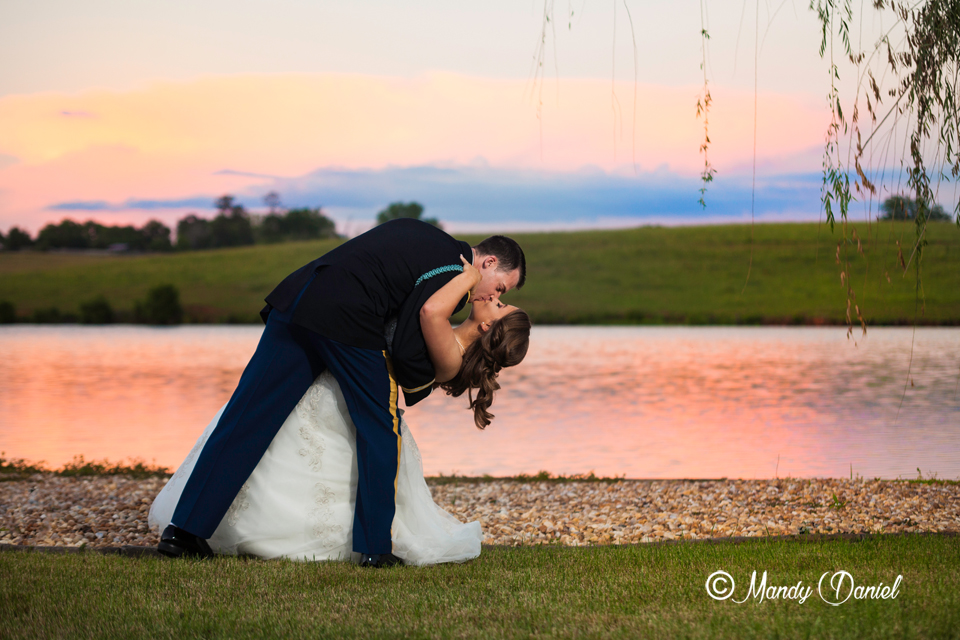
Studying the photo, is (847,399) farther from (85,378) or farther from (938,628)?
(85,378)

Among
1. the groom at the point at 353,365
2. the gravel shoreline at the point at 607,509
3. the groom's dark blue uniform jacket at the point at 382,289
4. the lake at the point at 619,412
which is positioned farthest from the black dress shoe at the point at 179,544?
the lake at the point at 619,412

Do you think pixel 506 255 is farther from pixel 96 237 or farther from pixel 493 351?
pixel 96 237

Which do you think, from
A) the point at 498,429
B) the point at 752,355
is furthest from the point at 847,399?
the point at 752,355

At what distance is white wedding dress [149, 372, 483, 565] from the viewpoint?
412 centimetres

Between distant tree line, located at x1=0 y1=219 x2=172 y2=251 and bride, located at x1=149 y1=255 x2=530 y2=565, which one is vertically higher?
distant tree line, located at x1=0 y1=219 x2=172 y2=251

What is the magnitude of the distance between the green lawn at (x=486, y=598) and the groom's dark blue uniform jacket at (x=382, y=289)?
3.77 ft

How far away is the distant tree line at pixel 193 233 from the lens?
61.9 metres

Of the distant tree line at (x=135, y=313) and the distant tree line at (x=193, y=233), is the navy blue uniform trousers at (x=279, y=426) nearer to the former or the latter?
the distant tree line at (x=135, y=313)

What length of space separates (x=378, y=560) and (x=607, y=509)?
7.98 feet

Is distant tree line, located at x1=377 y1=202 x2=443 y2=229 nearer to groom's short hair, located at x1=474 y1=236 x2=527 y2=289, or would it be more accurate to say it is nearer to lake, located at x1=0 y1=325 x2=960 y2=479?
lake, located at x1=0 y1=325 x2=960 y2=479

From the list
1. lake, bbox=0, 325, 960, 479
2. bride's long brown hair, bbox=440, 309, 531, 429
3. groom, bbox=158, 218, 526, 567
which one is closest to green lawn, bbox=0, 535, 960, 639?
groom, bbox=158, 218, 526, 567
